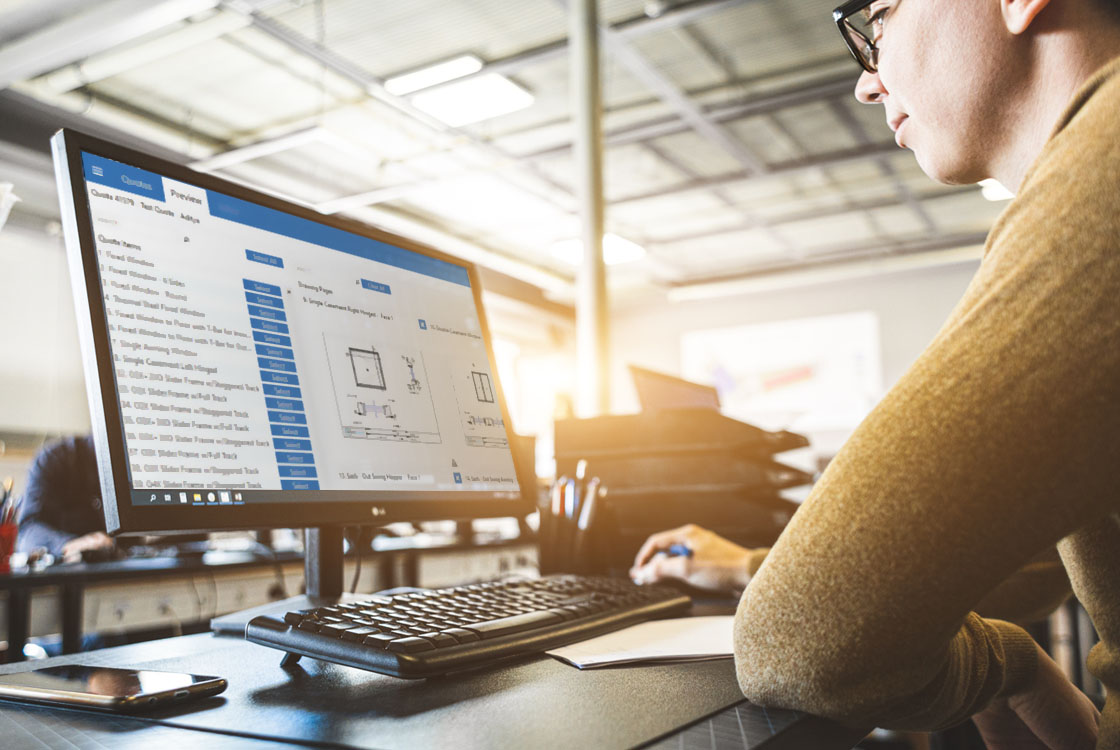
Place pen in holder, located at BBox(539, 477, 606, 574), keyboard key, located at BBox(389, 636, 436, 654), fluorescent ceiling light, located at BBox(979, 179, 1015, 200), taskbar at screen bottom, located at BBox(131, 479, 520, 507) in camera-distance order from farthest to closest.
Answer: fluorescent ceiling light, located at BBox(979, 179, 1015, 200) → pen in holder, located at BBox(539, 477, 606, 574) → taskbar at screen bottom, located at BBox(131, 479, 520, 507) → keyboard key, located at BBox(389, 636, 436, 654)

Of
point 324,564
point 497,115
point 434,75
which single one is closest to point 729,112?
point 497,115

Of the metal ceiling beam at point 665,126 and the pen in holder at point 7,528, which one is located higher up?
the metal ceiling beam at point 665,126

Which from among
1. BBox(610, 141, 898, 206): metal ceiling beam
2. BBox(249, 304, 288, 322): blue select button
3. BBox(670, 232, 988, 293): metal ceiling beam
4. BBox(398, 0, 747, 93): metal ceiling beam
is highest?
BBox(398, 0, 747, 93): metal ceiling beam

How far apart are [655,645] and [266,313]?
50 cm

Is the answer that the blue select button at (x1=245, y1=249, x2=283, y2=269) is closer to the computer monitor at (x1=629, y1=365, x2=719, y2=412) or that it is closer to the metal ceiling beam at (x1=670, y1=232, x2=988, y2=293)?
the computer monitor at (x1=629, y1=365, x2=719, y2=412)

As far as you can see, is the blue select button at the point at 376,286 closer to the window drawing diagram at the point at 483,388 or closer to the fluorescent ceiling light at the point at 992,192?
the window drawing diagram at the point at 483,388

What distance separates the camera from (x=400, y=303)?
1.04 meters

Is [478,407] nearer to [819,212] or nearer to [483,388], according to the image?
[483,388]

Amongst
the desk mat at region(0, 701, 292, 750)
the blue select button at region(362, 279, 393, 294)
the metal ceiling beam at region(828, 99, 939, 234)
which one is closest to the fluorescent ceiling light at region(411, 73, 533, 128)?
the metal ceiling beam at region(828, 99, 939, 234)

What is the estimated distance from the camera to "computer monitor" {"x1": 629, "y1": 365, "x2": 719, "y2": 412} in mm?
1812

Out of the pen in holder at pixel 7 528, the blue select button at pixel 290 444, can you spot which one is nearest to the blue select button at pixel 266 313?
the blue select button at pixel 290 444

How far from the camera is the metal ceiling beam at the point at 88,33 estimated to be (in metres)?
3.97

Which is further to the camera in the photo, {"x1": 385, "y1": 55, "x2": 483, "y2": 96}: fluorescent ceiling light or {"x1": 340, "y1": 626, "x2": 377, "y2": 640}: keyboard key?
{"x1": 385, "y1": 55, "x2": 483, "y2": 96}: fluorescent ceiling light

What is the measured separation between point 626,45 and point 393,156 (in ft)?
7.06
